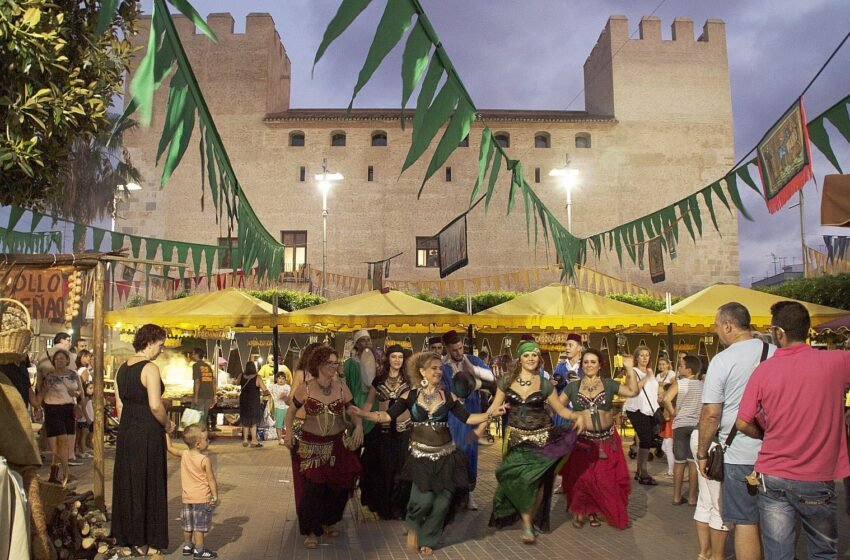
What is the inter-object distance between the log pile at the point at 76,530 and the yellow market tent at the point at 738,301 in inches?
458

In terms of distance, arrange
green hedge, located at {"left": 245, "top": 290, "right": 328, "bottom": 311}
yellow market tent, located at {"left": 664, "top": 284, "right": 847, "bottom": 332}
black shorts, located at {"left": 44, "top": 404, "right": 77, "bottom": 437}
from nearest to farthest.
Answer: black shorts, located at {"left": 44, "top": 404, "right": 77, "bottom": 437}, yellow market tent, located at {"left": 664, "top": 284, "right": 847, "bottom": 332}, green hedge, located at {"left": 245, "top": 290, "right": 328, "bottom": 311}

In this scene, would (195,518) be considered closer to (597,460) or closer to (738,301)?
(597,460)

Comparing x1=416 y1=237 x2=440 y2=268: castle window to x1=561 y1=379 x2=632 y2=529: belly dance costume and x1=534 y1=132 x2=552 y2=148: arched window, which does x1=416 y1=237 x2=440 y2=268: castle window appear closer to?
x1=534 y1=132 x2=552 y2=148: arched window

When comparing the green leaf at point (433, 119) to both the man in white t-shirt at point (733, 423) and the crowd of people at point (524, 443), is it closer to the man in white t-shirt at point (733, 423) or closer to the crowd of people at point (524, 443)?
A: the crowd of people at point (524, 443)

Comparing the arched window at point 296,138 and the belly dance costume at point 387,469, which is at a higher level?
the arched window at point 296,138

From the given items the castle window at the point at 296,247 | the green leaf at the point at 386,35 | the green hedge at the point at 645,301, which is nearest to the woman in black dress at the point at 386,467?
the green leaf at the point at 386,35

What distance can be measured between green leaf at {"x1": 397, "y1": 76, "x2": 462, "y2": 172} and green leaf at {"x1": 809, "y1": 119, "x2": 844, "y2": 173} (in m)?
4.41

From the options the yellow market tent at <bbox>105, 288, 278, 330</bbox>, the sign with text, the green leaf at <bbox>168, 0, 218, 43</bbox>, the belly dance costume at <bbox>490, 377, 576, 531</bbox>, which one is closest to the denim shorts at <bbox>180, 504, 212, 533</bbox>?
the belly dance costume at <bbox>490, 377, 576, 531</bbox>

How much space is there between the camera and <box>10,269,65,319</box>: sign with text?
822 centimetres

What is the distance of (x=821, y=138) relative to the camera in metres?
6.35

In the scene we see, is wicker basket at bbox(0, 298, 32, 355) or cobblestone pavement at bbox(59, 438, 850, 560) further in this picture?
cobblestone pavement at bbox(59, 438, 850, 560)

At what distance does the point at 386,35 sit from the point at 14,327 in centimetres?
400

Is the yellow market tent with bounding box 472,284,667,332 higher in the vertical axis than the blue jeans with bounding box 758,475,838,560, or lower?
higher

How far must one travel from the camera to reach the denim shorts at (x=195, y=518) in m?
6.04
